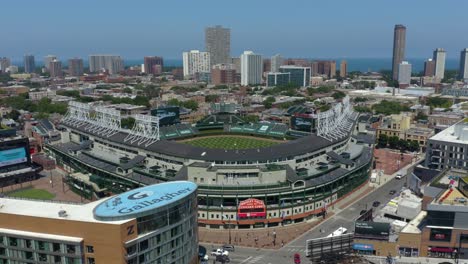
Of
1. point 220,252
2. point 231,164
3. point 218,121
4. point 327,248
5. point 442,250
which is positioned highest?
point 218,121

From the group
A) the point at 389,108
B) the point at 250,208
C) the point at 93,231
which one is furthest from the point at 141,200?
the point at 389,108

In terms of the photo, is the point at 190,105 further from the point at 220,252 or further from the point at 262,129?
the point at 220,252

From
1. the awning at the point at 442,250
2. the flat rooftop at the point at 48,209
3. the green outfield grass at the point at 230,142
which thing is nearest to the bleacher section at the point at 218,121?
the green outfield grass at the point at 230,142

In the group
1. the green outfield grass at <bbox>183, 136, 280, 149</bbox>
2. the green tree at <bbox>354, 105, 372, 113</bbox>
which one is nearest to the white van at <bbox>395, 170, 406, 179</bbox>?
the green outfield grass at <bbox>183, 136, 280, 149</bbox>

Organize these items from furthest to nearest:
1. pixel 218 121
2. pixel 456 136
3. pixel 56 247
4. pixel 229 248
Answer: pixel 218 121 → pixel 456 136 → pixel 229 248 → pixel 56 247

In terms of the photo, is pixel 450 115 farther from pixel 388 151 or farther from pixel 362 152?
pixel 362 152

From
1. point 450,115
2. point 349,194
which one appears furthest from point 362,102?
point 349,194

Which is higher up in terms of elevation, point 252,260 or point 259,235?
point 252,260
